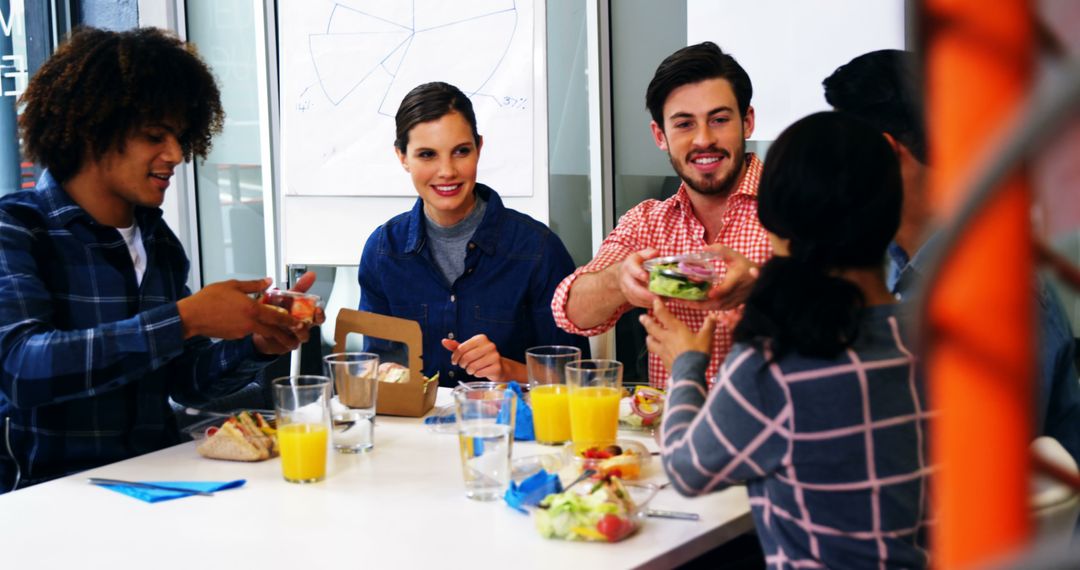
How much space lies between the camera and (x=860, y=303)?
1249mm

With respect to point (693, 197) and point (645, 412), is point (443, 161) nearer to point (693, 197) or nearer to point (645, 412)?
point (693, 197)

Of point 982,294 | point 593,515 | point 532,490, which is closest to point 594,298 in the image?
point 532,490

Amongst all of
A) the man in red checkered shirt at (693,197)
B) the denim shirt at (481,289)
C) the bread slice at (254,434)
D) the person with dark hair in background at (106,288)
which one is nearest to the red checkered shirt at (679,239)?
the man in red checkered shirt at (693,197)

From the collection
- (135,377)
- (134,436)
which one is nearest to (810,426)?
(135,377)

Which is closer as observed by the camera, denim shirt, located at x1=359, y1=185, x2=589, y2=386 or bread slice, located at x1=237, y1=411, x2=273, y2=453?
bread slice, located at x1=237, y1=411, x2=273, y2=453

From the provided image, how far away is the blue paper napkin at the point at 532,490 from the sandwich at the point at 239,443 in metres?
0.51

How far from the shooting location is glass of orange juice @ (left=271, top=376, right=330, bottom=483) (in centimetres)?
157

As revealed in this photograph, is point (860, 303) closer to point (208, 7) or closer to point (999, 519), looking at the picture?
point (999, 519)

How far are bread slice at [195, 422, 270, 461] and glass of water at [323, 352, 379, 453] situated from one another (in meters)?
0.14

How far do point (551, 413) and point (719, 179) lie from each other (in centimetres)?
88

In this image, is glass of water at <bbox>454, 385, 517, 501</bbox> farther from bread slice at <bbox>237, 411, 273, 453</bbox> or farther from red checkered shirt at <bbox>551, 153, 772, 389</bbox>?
red checkered shirt at <bbox>551, 153, 772, 389</bbox>

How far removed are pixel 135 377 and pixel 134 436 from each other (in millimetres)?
222

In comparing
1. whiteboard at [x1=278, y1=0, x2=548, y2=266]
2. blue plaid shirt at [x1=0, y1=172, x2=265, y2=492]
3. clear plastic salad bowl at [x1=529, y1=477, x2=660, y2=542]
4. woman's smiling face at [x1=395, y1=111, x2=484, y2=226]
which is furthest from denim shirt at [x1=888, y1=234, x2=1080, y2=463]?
whiteboard at [x1=278, y1=0, x2=548, y2=266]

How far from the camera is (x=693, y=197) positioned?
2479 mm
